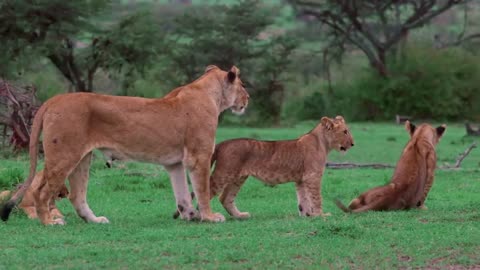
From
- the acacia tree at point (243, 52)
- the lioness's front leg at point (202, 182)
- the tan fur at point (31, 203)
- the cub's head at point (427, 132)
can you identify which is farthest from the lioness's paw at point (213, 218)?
the acacia tree at point (243, 52)

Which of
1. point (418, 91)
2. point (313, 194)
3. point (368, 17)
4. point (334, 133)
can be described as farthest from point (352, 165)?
point (368, 17)

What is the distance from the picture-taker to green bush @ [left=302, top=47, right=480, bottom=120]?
35.5 m

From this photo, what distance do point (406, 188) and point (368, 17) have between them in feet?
100

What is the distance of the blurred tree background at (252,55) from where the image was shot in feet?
84.2

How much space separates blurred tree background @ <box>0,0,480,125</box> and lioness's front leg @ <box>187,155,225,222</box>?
1612 centimetres

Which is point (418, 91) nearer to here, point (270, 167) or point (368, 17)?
point (368, 17)

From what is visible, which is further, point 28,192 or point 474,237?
point 28,192

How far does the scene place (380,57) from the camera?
38.4 meters

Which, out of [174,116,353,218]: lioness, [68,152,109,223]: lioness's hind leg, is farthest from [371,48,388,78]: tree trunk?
[68,152,109,223]: lioness's hind leg

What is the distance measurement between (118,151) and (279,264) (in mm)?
2389

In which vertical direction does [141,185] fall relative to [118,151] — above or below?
below

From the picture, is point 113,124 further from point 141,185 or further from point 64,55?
point 64,55

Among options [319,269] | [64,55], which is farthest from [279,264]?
[64,55]

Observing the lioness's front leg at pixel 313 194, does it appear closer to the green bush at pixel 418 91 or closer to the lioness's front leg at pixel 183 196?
the lioness's front leg at pixel 183 196
